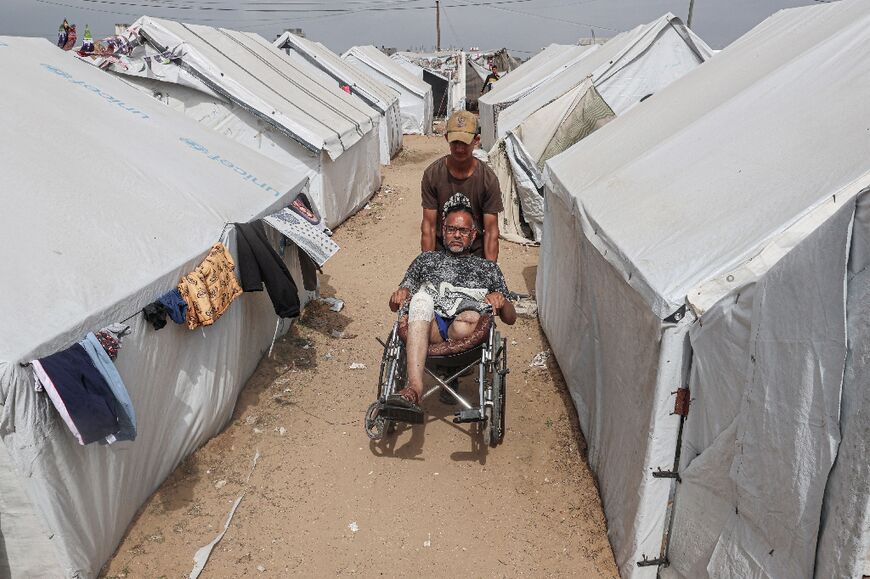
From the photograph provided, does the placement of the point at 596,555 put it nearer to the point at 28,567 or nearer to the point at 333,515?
the point at 333,515

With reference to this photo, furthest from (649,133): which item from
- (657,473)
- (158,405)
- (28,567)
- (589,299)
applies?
(28,567)

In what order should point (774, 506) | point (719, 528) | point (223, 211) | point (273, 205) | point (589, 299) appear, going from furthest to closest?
point (273, 205) < point (223, 211) < point (589, 299) < point (719, 528) < point (774, 506)

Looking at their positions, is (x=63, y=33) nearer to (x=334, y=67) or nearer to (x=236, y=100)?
(x=236, y=100)

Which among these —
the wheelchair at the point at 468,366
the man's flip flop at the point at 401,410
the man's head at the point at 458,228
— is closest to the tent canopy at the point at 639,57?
the man's head at the point at 458,228

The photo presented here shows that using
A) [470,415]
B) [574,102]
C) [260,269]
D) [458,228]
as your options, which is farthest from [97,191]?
[574,102]

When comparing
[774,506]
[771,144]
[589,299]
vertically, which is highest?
[771,144]

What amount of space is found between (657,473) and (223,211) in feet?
12.2

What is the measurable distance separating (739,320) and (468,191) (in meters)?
2.60

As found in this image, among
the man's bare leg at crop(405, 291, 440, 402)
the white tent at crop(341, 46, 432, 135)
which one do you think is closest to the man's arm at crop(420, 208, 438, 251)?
the man's bare leg at crop(405, 291, 440, 402)

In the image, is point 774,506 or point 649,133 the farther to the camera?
point 649,133

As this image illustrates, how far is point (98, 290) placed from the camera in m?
3.35

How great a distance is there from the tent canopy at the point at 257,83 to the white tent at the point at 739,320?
17.7 ft

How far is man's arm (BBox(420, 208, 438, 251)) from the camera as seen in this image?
4.88 metres

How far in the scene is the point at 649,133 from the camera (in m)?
5.25
